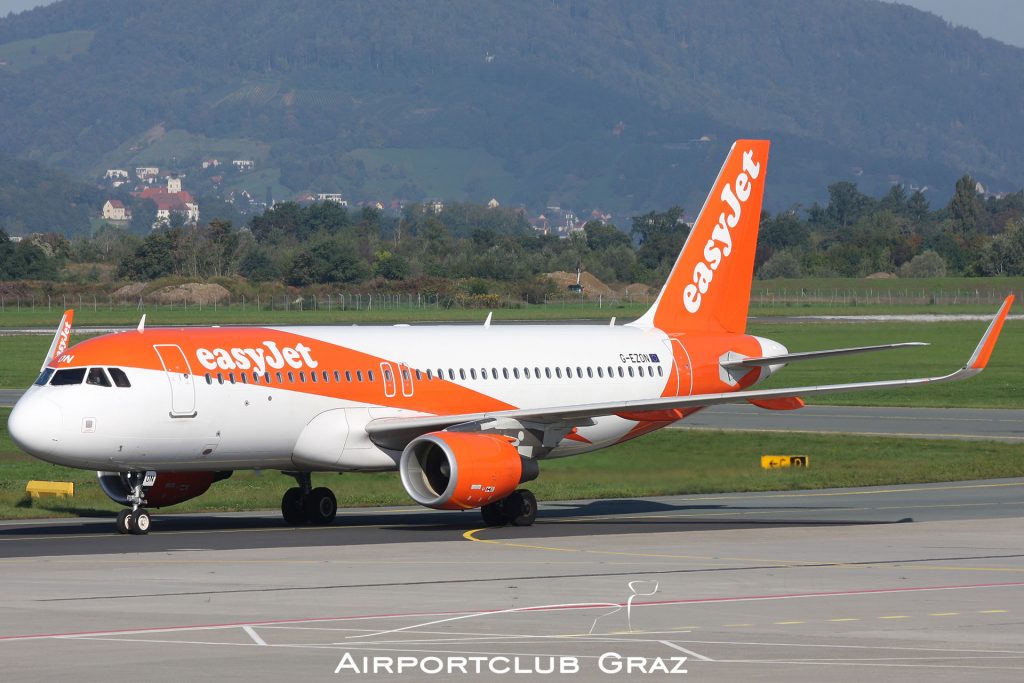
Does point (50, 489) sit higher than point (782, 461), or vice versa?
point (782, 461)

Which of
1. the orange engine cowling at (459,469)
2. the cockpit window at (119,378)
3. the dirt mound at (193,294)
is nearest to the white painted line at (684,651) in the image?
the orange engine cowling at (459,469)

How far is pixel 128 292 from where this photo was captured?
592 ft

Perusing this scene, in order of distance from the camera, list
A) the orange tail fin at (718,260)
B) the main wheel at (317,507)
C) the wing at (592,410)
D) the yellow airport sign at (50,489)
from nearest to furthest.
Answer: the wing at (592,410), the main wheel at (317,507), the yellow airport sign at (50,489), the orange tail fin at (718,260)

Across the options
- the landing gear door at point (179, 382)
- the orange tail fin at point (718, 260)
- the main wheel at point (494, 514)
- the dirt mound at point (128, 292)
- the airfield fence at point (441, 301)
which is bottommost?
the main wheel at point (494, 514)

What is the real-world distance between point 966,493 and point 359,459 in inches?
607

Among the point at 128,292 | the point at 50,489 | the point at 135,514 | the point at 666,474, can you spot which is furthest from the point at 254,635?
the point at 128,292

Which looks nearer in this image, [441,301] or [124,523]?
[124,523]

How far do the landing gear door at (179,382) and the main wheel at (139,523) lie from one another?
2130 mm

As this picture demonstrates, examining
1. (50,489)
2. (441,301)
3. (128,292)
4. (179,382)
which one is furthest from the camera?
(128,292)

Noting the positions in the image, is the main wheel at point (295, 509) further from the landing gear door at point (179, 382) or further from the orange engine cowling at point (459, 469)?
the landing gear door at point (179, 382)

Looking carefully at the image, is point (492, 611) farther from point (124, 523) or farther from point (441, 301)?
point (441, 301)

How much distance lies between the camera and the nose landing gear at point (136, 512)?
3288cm

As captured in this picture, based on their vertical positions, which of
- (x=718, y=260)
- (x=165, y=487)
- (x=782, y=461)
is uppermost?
(x=718, y=260)

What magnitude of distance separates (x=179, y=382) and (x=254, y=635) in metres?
12.7
